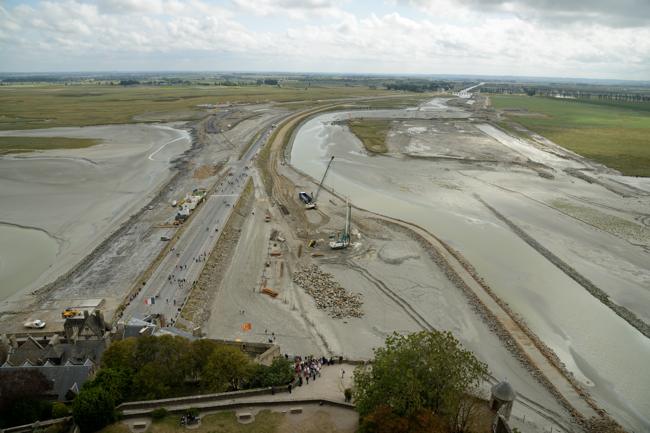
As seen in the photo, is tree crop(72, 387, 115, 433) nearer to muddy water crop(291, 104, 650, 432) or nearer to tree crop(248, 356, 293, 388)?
tree crop(248, 356, 293, 388)

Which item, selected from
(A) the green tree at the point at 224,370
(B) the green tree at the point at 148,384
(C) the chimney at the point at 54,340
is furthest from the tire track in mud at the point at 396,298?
(C) the chimney at the point at 54,340

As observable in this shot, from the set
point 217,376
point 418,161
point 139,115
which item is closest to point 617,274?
point 217,376

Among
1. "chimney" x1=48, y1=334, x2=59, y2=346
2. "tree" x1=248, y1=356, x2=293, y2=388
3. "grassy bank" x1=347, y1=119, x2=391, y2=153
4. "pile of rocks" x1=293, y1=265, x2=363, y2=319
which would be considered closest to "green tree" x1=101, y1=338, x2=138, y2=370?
"chimney" x1=48, y1=334, x2=59, y2=346

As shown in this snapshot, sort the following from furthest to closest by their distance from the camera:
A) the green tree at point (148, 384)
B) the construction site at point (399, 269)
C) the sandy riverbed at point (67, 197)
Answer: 1. the sandy riverbed at point (67, 197)
2. the construction site at point (399, 269)
3. the green tree at point (148, 384)

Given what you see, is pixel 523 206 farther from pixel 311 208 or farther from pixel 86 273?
pixel 86 273

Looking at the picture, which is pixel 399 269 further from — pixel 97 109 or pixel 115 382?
pixel 97 109

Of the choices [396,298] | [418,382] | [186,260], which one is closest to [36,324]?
[186,260]

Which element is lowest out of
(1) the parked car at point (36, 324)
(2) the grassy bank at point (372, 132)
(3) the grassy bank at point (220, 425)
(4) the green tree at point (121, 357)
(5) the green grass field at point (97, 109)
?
(1) the parked car at point (36, 324)

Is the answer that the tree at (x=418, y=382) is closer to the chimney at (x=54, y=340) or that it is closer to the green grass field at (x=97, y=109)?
the chimney at (x=54, y=340)

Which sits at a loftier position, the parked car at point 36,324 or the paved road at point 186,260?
the paved road at point 186,260
